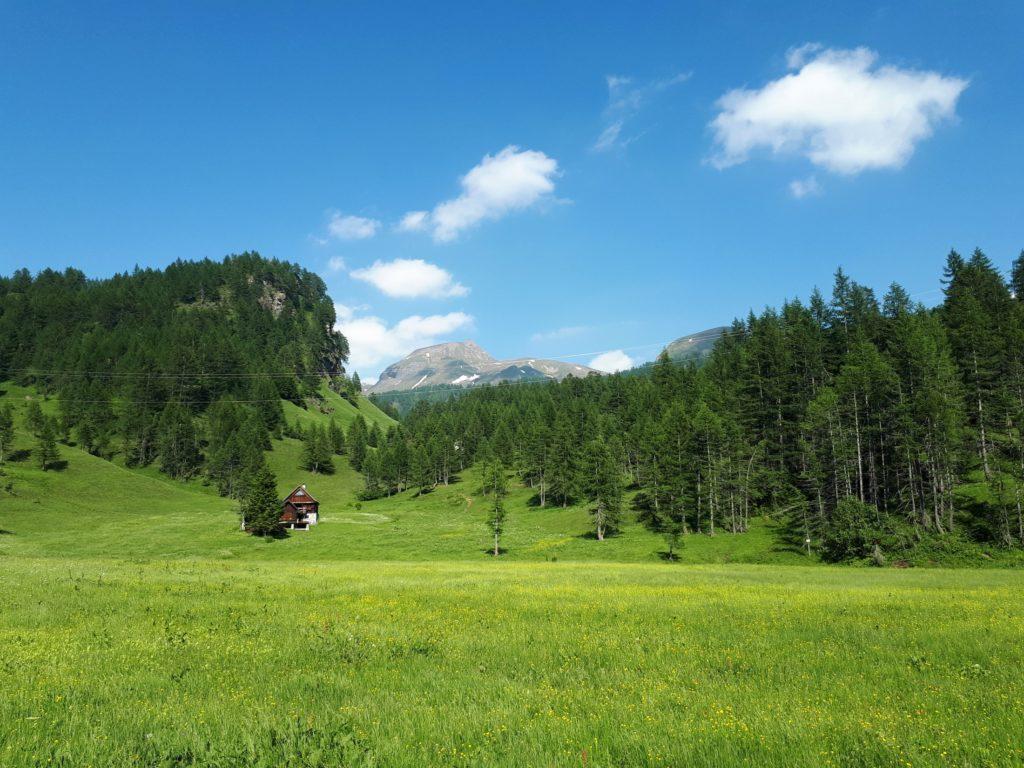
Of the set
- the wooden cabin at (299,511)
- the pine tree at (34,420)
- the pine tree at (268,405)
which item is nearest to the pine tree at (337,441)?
the pine tree at (268,405)

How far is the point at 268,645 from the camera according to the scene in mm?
13023

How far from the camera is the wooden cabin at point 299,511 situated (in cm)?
9656

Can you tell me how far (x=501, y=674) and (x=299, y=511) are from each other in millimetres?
97638

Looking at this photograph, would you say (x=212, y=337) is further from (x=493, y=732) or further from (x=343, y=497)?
(x=493, y=732)

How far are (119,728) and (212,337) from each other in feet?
646

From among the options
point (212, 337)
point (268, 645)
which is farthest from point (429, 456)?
point (268, 645)

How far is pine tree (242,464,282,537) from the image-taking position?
76312 mm

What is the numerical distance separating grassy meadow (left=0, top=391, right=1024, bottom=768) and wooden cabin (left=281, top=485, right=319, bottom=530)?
73.3m

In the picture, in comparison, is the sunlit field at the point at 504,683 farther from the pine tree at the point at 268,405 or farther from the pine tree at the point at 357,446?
the pine tree at the point at 268,405

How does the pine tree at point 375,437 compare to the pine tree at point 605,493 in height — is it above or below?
above

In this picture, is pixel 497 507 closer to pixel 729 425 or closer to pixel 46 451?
pixel 729 425

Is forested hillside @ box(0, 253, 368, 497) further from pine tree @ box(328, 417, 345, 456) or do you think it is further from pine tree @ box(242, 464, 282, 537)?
pine tree @ box(242, 464, 282, 537)

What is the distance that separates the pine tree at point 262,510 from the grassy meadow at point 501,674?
5215 centimetres

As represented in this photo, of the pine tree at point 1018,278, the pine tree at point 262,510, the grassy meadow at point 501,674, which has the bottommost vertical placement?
the pine tree at point 262,510
